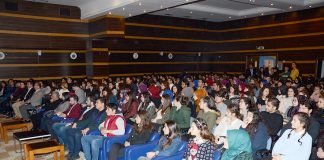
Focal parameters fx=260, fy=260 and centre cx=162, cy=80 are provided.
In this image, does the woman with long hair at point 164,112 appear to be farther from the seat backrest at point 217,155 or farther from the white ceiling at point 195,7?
the white ceiling at point 195,7

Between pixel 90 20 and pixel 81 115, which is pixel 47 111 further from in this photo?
pixel 90 20

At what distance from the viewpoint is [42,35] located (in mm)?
10945

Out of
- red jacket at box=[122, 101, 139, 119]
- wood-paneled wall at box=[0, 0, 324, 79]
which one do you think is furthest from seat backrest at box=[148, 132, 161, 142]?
wood-paneled wall at box=[0, 0, 324, 79]

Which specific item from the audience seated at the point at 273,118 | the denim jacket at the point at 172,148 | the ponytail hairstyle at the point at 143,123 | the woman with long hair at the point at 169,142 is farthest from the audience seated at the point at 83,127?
the audience seated at the point at 273,118

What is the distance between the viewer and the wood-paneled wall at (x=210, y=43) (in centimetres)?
1193

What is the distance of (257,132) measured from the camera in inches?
147

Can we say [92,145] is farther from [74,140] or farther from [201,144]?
[201,144]

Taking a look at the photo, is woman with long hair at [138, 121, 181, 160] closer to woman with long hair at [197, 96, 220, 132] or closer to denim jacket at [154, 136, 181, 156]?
denim jacket at [154, 136, 181, 156]

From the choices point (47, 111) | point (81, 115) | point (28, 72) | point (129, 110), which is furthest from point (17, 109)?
point (129, 110)

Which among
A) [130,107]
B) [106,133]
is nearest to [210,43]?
[130,107]

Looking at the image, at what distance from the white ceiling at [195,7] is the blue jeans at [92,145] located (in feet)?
17.0

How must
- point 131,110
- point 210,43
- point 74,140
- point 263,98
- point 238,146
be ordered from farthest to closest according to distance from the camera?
point 210,43 < point 263,98 < point 131,110 < point 74,140 < point 238,146

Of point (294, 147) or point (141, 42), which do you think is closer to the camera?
point (294, 147)

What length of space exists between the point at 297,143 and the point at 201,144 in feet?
4.07
